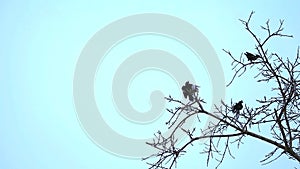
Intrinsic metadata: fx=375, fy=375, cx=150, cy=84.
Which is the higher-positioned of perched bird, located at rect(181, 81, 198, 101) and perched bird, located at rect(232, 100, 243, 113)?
perched bird, located at rect(181, 81, 198, 101)

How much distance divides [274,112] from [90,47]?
4.43 metres

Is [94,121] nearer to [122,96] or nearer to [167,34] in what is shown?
[122,96]

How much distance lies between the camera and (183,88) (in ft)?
1.97

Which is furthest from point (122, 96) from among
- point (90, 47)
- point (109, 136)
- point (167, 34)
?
point (167, 34)

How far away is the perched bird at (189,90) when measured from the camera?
596mm

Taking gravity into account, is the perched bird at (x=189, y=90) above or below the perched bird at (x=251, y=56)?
below

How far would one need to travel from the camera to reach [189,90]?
60 cm

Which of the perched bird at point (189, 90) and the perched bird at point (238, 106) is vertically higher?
the perched bird at point (189, 90)

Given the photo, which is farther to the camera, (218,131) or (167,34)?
(167,34)

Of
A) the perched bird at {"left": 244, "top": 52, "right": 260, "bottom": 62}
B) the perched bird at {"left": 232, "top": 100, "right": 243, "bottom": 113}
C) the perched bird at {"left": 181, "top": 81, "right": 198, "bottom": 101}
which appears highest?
the perched bird at {"left": 244, "top": 52, "right": 260, "bottom": 62}

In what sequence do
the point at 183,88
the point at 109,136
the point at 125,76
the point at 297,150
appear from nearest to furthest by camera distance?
1. the point at 183,88
2. the point at 297,150
3. the point at 109,136
4. the point at 125,76

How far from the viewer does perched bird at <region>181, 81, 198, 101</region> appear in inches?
23.5

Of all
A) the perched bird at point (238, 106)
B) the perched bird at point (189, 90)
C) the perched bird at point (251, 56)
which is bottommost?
the perched bird at point (238, 106)

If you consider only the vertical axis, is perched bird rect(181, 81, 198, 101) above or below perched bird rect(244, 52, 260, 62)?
below
